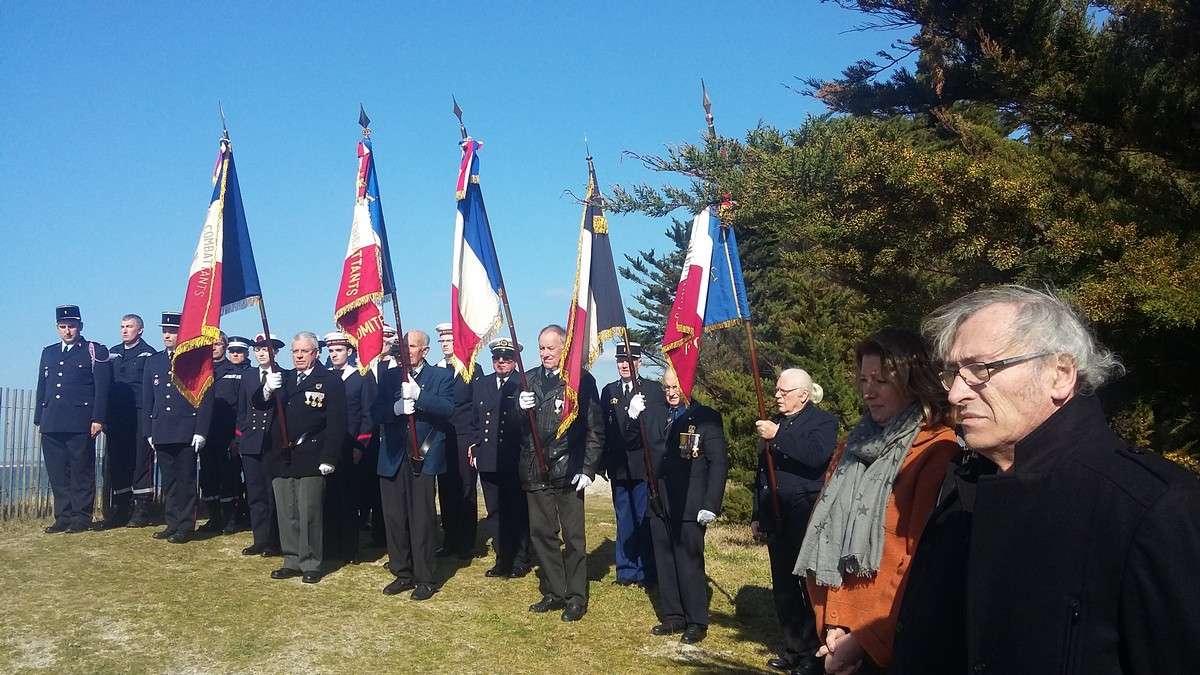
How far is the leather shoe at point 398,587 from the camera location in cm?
830

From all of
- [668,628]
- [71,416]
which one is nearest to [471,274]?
[668,628]

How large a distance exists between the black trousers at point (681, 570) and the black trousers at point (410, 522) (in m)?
2.25

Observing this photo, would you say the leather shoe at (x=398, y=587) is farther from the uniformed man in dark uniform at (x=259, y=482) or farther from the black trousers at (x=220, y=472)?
the black trousers at (x=220, y=472)

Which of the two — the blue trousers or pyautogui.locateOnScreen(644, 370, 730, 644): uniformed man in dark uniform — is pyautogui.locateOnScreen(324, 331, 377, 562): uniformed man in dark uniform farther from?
pyautogui.locateOnScreen(644, 370, 730, 644): uniformed man in dark uniform

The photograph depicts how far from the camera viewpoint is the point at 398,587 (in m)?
8.35

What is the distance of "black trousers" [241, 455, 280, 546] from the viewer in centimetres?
974

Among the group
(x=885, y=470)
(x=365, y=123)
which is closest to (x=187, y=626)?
(x=365, y=123)

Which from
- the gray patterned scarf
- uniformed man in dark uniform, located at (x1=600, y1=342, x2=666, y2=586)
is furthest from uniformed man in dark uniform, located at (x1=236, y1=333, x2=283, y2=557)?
the gray patterned scarf

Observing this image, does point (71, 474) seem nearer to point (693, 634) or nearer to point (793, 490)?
point (693, 634)

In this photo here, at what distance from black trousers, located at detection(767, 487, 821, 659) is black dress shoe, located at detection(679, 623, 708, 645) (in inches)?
32.4

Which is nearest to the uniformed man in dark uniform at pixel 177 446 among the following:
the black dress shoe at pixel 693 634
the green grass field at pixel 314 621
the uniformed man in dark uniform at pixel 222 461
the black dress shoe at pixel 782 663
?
the uniformed man in dark uniform at pixel 222 461

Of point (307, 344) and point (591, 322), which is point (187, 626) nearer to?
point (307, 344)

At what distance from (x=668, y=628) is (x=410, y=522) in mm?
2622

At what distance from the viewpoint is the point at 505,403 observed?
905 cm
